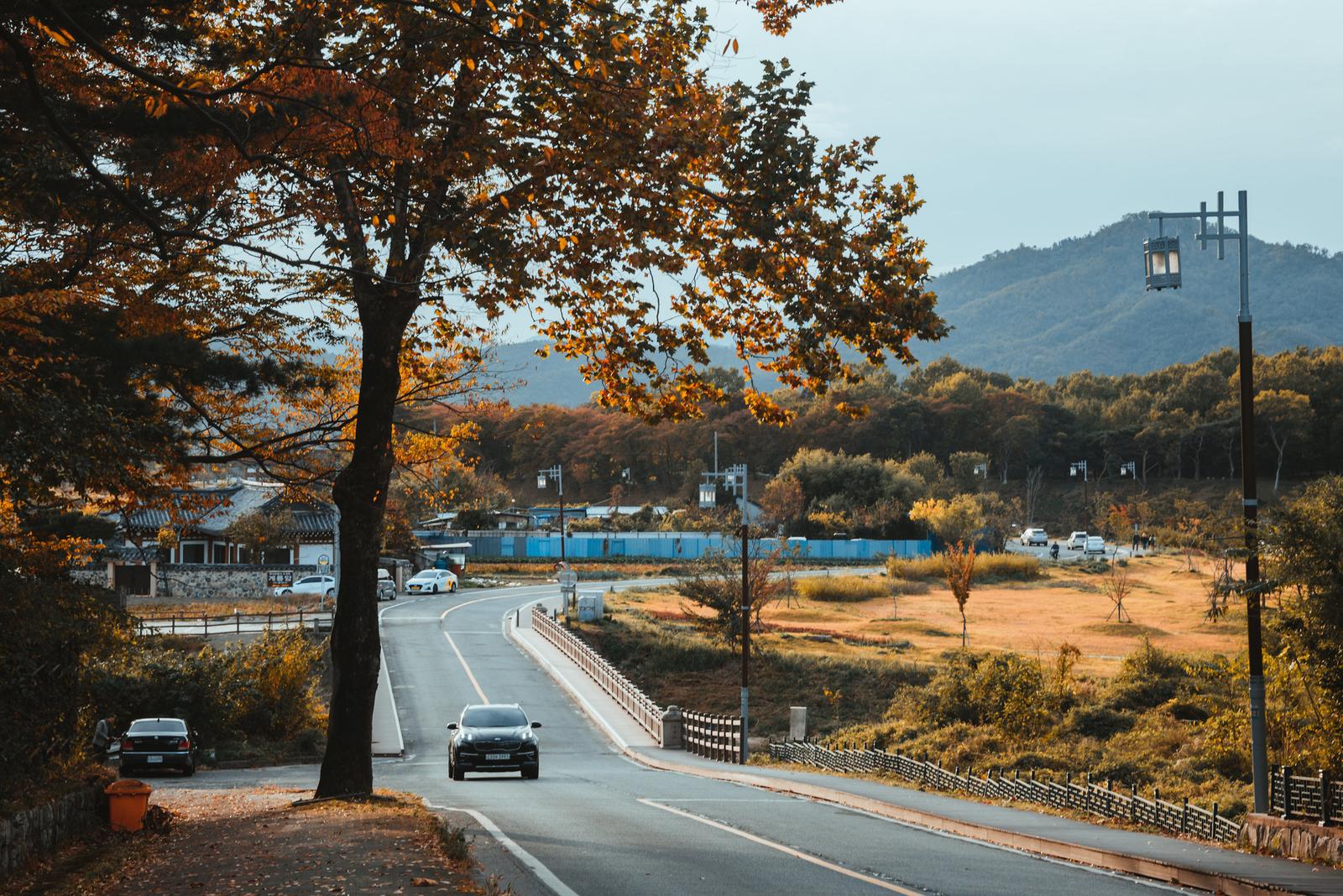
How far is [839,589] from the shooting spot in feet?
255

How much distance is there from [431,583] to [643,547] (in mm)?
36356

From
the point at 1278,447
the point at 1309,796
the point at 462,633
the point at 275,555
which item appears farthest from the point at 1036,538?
the point at 1309,796

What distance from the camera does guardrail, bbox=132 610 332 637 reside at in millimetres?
51250

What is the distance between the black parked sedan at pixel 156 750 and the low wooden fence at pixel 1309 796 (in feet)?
77.5

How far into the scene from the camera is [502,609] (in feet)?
225

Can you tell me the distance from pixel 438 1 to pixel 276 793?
15924 millimetres

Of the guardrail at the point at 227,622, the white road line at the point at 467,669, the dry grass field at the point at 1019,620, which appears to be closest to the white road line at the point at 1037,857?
the dry grass field at the point at 1019,620

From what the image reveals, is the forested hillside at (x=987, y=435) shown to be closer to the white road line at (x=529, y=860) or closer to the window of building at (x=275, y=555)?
→ the window of building at (x=275, y=555)

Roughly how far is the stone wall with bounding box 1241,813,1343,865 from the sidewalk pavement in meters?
0.26

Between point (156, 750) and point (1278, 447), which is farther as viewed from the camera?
point (1278, 447)

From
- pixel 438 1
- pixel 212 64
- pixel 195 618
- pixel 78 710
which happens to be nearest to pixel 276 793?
pixel 78 710

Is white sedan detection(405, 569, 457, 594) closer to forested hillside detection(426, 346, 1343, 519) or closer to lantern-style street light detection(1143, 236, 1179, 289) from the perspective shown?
forested hillside detection(426, 346, 1343, 519)

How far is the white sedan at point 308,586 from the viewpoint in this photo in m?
68.1

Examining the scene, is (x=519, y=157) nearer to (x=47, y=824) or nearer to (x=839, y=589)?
(x=47, y=824)
